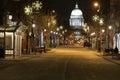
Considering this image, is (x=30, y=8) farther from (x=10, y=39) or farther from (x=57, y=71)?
(x=57, y=71)

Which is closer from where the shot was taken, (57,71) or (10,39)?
(57,71)

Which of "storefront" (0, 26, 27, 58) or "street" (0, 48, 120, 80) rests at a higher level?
"storefront" (0, 26, 27, 58)

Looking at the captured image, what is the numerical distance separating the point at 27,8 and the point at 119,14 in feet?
67.4

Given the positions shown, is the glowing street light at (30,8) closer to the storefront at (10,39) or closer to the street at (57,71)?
the storefront at (10,39)

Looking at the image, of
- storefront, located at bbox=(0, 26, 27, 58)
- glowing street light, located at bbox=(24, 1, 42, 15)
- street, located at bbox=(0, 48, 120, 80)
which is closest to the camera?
street, located at bbox=(0, 48, 120, 80)

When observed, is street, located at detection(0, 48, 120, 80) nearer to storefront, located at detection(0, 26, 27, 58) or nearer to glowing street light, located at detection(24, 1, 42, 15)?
storefront, located at detection(0, 26, 27, 58)

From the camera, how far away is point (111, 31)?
90.8 meters

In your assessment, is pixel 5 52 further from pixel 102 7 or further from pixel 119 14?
pixel 102 7

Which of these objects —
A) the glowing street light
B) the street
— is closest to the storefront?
the street

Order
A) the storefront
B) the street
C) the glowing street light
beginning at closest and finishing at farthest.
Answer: the street, the storefront, the glowing street light

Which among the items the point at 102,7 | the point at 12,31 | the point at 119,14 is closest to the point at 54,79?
the point at 12,31

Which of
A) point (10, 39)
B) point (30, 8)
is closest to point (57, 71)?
point (10, 39)

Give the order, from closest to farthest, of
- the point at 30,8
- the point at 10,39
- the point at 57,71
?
1. the point at 57,71
2. the point at 10,39
3. the point at 30,8

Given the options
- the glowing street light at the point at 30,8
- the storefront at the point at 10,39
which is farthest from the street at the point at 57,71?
the glowing street light at the point at 30,8
